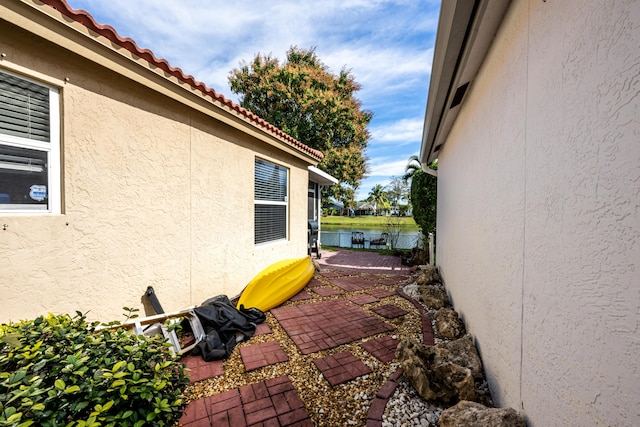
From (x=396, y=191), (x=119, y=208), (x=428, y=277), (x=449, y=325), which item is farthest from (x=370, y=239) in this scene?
(x=396, y=191)

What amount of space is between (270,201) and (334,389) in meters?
4.83

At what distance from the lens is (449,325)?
156 inches

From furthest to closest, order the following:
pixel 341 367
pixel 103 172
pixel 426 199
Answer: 1. pixel 426 199
2. pixel 341 367
3. pixel 103 172

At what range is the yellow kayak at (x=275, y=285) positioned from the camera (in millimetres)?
4926

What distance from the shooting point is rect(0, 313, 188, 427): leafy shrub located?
1126mm

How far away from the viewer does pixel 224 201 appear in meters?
5.04

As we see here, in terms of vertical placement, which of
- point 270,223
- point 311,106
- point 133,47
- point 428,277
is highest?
point 311,106

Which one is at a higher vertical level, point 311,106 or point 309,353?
point 311,106

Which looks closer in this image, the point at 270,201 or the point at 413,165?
the point at 270,201

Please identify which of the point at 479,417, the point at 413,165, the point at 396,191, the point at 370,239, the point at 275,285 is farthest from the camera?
the point at 396,191

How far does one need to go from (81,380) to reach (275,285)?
13.8ft

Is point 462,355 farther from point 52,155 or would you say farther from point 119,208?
point 52,155

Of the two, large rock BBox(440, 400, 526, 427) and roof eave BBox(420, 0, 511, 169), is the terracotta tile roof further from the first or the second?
large rock BBox(440, 400, 526, 427)

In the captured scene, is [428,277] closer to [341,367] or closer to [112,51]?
[341,367]
